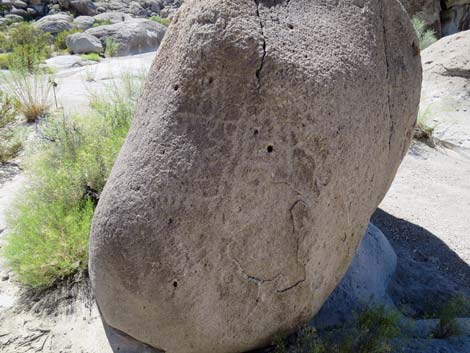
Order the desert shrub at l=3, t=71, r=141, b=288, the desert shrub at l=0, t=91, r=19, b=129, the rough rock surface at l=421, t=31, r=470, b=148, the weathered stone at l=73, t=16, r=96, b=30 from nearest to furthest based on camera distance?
1. the desert shrub at l=3, t=71, r=141, b=288
2. the desert shrub at l=0, t=91, r=19, b=129
3. the rough rock surface at l=421, t=31, r=470, b=148
4. the weathered stone at l=73, t=16, r=96, b=30

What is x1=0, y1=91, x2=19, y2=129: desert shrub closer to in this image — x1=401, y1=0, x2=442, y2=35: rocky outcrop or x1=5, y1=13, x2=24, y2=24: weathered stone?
x1=401, y1=0, x2=442, y2=35: rocky outcrop

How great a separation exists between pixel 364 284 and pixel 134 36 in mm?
11352

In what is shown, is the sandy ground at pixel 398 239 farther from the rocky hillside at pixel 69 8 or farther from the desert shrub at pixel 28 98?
the rocky hillside at pixel 69 8

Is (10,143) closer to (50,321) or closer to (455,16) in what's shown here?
(50,321)

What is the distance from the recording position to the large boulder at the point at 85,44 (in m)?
12.1

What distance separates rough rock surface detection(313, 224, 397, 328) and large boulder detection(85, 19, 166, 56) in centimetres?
1036

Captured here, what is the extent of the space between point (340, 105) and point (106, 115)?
9.60ft

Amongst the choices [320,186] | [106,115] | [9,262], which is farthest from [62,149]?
[320,186]

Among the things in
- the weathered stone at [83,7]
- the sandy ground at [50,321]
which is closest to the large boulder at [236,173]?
the sandy ground at [50,321]

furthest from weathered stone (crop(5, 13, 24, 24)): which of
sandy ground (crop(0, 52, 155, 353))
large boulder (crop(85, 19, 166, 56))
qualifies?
sandy ground (crop(0, 52, 155, 353))

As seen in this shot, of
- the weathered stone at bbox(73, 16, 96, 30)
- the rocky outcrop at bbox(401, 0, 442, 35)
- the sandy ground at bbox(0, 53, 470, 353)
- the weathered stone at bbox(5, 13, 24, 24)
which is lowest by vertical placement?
the sandy ground at bbox(0, 53, 470, 353)

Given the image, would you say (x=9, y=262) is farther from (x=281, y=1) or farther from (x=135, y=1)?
(x=135, y=1)

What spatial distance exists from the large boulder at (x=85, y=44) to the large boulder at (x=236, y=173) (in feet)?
38.7

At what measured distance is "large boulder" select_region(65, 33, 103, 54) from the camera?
1205 cm
